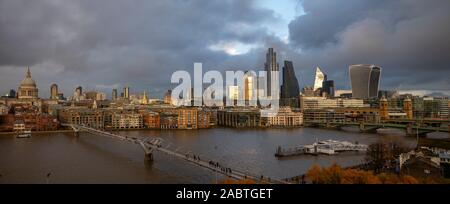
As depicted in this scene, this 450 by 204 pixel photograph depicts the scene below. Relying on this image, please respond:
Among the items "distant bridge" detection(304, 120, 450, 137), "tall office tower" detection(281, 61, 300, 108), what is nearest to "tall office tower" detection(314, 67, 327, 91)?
"tall office tower" detection(281, 61, 300, 108)

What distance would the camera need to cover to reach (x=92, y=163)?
6754 millimetres

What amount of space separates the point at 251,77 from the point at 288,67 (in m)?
5.56

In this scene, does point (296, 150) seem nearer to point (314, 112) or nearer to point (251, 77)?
point (314, 112)

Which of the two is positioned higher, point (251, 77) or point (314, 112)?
point (251, 77)

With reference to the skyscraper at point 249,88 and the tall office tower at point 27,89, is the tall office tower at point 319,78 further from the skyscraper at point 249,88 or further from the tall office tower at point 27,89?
the tall office tower at point 27,89

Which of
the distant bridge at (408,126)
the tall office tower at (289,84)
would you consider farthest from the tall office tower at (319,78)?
the distant bridge at (408,126)

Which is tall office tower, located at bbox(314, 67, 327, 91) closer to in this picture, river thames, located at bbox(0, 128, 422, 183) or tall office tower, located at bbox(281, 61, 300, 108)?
tall office tower, located at bbox(281, 61, 300, 108)

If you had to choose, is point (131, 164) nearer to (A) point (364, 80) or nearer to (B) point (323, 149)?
(B) point (323, 149)

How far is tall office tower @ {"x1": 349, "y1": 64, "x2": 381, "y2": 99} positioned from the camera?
26.3 meters

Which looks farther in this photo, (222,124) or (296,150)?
(222,124)

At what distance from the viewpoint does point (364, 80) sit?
1075 inches
